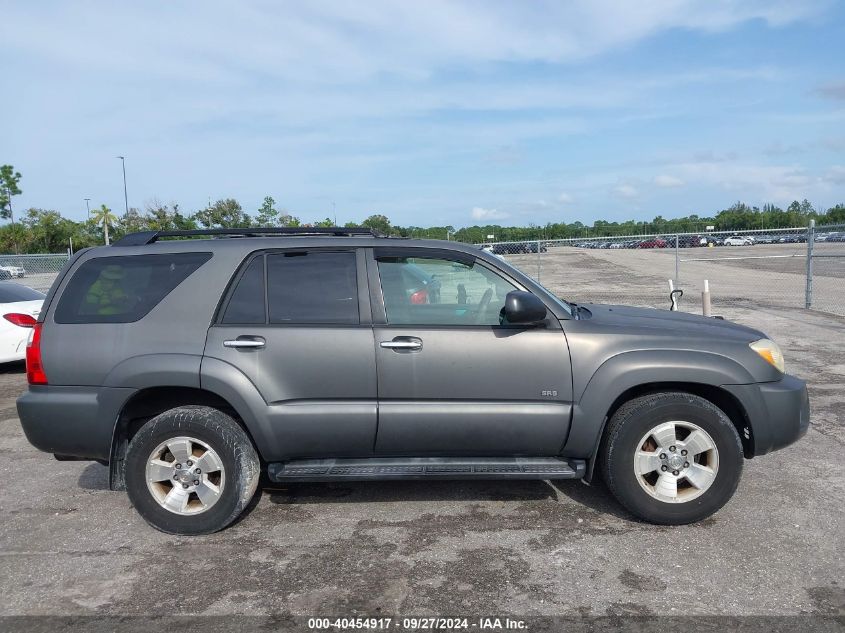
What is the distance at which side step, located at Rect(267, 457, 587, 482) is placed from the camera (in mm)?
4020

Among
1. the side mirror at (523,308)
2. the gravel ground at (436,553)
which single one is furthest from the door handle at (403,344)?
the gravel ground at (436,553)

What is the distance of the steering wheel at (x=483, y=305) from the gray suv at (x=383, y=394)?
0.11 feet

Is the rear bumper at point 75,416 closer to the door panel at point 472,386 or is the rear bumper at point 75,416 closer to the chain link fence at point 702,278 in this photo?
the door panel at point 472,386

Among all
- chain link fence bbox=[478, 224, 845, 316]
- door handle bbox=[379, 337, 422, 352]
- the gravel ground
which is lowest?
the gravel ground

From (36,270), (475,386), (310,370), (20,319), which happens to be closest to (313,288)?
(310,370)

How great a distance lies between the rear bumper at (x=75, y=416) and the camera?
4.07 metres

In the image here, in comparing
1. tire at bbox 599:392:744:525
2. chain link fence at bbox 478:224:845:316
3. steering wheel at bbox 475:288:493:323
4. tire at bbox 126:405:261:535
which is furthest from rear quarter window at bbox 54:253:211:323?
chain link fence at bbox 478:224:845:316

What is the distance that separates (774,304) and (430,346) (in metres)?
14.0

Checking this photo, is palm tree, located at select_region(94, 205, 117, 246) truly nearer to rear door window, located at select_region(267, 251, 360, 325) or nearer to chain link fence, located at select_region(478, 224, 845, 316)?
chain link fence, located at select_region(478, 224, 845, 316)

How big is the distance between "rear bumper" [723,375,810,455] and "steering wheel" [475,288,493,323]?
60.6 inches

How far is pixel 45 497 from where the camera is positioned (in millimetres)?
4863

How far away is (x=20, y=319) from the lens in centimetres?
895

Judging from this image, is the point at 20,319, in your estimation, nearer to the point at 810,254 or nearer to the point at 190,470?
the point at 190,470

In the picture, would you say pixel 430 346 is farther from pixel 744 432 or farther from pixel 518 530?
pixel 744 432
